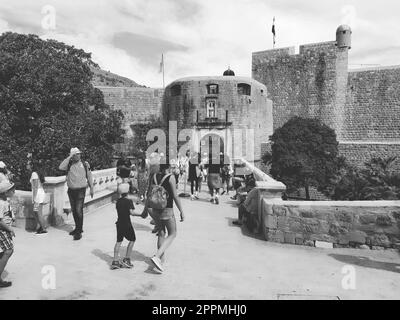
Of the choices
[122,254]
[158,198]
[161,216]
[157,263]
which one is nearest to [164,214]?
[161,216]

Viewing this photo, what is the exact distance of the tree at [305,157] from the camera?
1164 inches

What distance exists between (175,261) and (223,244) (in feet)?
4.53

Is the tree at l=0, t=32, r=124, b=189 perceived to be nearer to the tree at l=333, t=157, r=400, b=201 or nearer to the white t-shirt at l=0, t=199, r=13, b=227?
the white t-shirt at l=0, t=199, r=13, b=227

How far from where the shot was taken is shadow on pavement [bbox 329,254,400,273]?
5648mm

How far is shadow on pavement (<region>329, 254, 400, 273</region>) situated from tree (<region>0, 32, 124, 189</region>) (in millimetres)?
14366

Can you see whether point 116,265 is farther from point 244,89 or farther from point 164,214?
point 244,89

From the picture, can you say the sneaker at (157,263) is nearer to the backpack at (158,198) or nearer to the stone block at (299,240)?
the backpack at (158,198)

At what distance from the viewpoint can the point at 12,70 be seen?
64.0ft

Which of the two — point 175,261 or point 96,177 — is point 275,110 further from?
point 175,261

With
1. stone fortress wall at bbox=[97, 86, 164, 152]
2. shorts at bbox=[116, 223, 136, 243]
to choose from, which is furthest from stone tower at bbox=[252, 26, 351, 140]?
shorts at bbox=[116, 223, 136, 243]

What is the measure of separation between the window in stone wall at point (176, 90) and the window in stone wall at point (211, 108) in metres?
2.83

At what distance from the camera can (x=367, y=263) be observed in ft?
19.3

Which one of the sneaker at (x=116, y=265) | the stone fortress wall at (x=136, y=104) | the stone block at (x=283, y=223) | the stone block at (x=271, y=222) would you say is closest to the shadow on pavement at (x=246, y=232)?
the stone block at (x=271, y=222)
